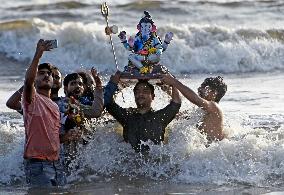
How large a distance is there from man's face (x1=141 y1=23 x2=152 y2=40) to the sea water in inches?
27.9

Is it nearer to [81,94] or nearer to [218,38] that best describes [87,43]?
[218,38]

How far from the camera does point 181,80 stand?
753 inches

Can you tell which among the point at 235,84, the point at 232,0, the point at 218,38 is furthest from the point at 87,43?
the point at 232,0

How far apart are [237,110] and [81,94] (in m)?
5.07

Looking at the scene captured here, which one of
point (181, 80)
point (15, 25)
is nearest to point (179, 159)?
point (181, 80)

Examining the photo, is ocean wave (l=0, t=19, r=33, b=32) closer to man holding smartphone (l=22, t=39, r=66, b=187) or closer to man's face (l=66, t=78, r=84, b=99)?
man's face (l=66, t=78, r=84, b=99)

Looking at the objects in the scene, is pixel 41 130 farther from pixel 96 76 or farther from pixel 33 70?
pixel 96 76

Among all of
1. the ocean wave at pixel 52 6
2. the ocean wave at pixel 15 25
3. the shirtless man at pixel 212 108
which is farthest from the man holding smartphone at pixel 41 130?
the ocean wave at pixel 52 6

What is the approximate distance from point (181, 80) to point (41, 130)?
35.7 ft

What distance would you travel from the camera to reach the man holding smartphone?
8.38m

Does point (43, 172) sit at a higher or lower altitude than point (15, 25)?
lower

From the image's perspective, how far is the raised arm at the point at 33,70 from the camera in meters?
8.01

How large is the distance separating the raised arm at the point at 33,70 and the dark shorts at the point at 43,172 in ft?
2.30

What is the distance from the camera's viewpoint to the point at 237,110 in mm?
14383
